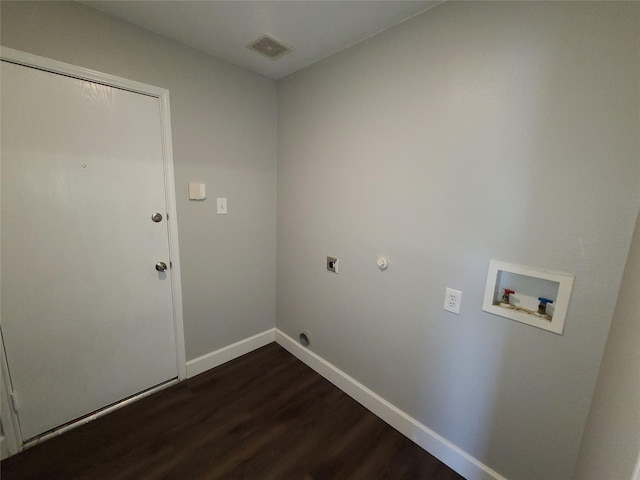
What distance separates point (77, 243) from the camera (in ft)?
4.85

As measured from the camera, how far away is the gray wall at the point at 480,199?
3.05 feet

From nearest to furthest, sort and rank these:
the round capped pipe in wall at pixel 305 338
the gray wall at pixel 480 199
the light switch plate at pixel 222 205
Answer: the gray wall at pixel 480 199, the light switch plate at pixel 222 205, the round capped pipe in wall at pixel 305 338

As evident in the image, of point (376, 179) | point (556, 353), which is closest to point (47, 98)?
point (376, 179)

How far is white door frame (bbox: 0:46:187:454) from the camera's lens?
128 cm

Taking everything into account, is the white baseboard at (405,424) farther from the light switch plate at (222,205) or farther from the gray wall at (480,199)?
the light switch plate at (222,205)

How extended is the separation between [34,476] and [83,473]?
0.22 meters

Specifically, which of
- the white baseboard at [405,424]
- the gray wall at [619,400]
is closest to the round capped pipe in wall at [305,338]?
the white baseboard at [405,424]

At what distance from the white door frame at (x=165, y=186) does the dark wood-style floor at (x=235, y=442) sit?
15 centimetres

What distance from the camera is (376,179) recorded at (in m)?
1.59

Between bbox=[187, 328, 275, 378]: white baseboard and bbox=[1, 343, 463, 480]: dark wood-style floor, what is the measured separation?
13 centimetres

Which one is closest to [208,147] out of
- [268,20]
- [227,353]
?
[268,20]

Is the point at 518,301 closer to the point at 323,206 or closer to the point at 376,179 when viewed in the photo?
the point at 376,179

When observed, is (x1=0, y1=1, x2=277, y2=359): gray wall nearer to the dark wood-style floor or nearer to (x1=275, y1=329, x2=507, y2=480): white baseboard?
the dark wood-style floor

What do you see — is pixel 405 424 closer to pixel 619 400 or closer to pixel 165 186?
pixel 619 400
